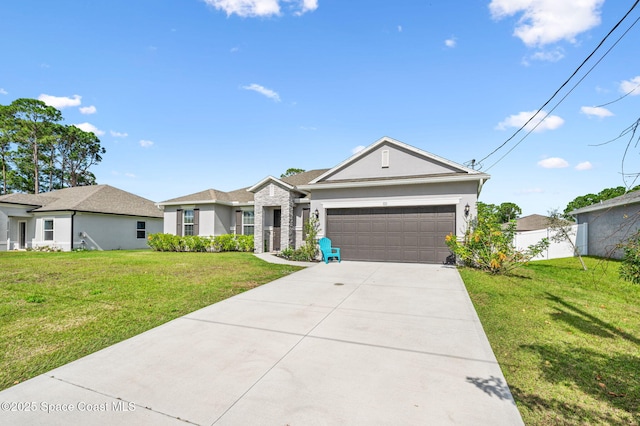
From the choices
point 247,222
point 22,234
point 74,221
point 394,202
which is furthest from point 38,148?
point 394,202

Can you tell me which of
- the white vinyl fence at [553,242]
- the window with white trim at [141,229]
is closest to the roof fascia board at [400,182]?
the white vinyl fence at [553,242]

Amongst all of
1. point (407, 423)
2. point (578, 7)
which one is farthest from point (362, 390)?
point (578, 7)

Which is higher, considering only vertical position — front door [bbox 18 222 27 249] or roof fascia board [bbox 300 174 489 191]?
roof fascia board [bbox 300 174 489 191]

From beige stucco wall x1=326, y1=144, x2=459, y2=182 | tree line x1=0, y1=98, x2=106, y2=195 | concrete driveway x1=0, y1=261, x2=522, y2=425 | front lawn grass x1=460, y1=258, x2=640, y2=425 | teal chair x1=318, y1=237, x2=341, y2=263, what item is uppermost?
tree line x1=0, y1=98, x2=106, y2=195

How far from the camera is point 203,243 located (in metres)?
17.5

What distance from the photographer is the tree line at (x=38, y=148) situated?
2872cm

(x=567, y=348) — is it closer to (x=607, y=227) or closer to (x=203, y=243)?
(x=607, y=227)

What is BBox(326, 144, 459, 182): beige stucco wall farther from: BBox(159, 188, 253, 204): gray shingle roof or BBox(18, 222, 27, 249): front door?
BBox(18, 222, 27, 249): front door

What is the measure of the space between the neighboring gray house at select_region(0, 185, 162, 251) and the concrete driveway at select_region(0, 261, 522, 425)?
18.7 meters

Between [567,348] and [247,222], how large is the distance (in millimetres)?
16662

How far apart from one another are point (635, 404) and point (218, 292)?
661 centimetres

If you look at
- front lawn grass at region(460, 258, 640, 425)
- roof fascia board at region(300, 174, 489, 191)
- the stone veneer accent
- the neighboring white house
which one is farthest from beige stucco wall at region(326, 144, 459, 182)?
the neighboring white house

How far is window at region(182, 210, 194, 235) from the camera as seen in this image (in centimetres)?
1862

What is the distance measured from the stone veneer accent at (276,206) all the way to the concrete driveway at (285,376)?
1007 cm
